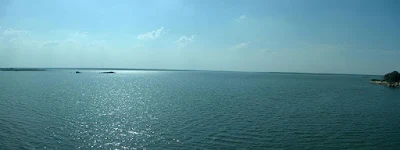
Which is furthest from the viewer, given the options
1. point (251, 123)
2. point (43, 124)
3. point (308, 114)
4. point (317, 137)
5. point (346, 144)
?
point (308, 114)

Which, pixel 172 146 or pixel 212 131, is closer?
pixel 172 146

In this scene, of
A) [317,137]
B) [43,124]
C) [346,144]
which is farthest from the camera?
[43,124]

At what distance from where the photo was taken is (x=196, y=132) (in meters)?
23.1

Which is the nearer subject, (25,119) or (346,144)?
(346,144)

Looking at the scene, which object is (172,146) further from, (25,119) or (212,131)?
(25,119)

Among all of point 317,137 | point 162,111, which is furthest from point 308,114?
point 162,111

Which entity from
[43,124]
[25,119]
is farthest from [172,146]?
[25,119]

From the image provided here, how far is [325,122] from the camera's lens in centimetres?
2869

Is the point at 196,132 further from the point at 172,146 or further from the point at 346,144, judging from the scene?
the point at 346,144

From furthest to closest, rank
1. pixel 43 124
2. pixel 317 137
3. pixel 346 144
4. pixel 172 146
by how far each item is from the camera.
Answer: pixel 43 124 < pixel 317 137 < pixel 346 144 < pixel 172 146

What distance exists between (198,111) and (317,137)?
50.4 feet

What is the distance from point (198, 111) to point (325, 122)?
15032 mm

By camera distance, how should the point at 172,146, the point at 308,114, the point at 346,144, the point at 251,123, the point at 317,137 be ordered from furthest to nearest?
the point at 308,114 → the point at 251,123 → the point at 317,137 → the point at 346,144 → the point at 172,146

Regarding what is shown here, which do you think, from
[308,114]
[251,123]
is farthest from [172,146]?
[308,114]
